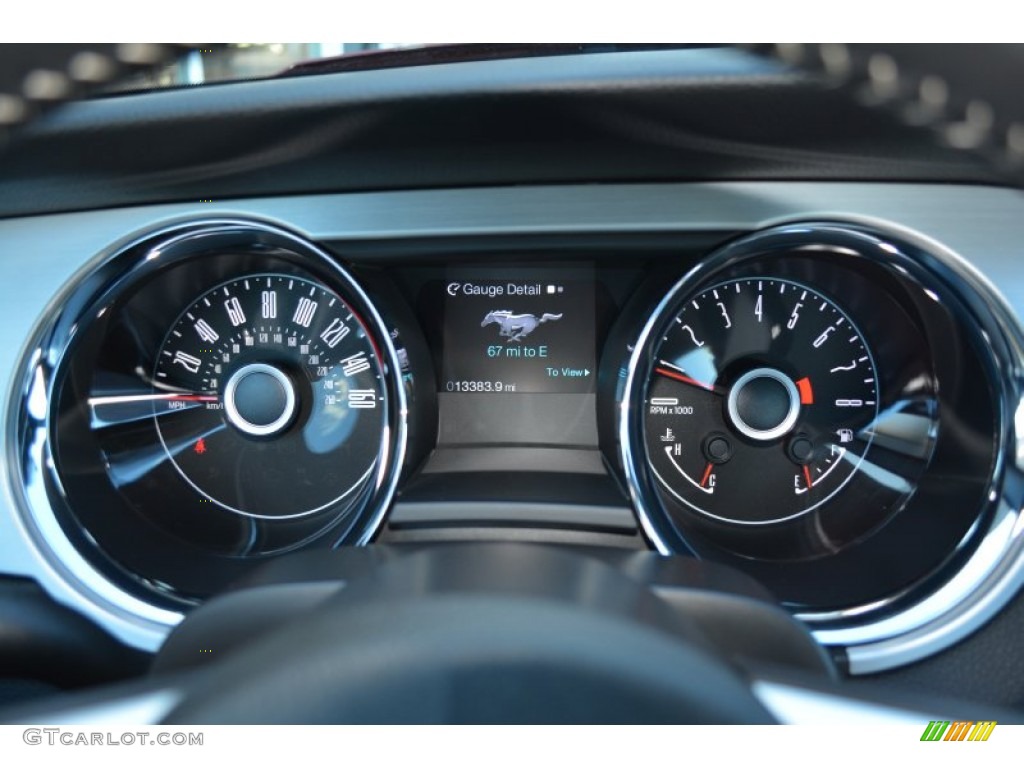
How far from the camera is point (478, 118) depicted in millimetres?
1550

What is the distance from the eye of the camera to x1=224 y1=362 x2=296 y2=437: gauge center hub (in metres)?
2.03

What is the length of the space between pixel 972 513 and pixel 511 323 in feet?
3.71

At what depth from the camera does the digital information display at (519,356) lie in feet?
6.67

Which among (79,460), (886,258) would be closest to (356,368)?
(79,460)

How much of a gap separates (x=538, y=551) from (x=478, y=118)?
32.0 inches

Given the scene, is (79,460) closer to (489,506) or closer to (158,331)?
(158,331)

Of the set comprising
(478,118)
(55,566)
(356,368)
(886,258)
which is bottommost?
(55,566)

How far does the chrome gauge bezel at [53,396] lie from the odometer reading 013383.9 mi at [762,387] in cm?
66

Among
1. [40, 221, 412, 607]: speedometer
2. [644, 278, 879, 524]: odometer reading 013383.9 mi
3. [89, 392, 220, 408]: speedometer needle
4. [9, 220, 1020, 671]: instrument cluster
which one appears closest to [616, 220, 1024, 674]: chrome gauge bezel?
[9, 220, 1020, 671]: instrument cluster

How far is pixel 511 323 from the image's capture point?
205 cm

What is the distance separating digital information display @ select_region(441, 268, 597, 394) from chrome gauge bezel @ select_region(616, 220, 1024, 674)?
0.30m

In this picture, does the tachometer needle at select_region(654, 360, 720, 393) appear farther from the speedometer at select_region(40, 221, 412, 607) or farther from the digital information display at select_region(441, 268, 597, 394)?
the speedometer at select_region(40, 221, 412, 607)

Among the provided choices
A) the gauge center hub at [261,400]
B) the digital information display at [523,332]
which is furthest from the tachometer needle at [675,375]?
the gauge center hub at [261,400]

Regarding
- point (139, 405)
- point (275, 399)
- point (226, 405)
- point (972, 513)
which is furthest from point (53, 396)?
point (972, 513)
